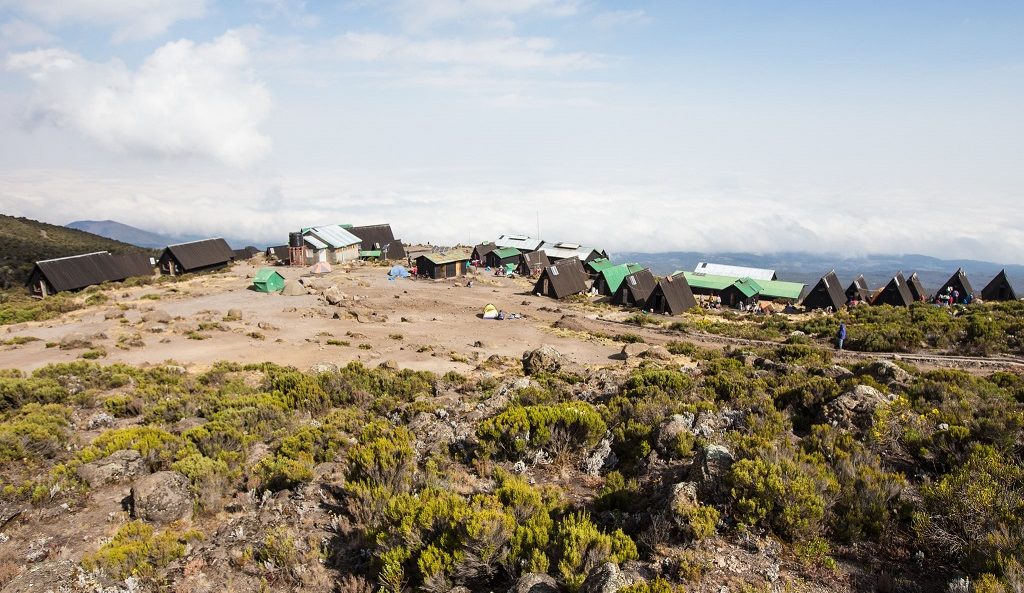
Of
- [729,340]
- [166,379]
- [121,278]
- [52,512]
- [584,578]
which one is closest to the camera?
[584,578]

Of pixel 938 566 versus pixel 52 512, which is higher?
pixel 938 566

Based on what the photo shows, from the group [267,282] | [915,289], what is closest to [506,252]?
[267,282]

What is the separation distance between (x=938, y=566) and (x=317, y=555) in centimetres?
872

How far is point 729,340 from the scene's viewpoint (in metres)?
32.8

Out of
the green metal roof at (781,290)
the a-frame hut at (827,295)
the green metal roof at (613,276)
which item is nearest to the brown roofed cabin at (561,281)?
the green metal roof at (613,276)

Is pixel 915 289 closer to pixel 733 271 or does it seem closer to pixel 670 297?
pixel 733 271

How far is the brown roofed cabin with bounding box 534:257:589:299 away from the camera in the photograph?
51875mm

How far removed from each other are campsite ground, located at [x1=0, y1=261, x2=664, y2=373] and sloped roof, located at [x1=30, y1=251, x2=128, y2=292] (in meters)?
3.46

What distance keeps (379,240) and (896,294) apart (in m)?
72.8

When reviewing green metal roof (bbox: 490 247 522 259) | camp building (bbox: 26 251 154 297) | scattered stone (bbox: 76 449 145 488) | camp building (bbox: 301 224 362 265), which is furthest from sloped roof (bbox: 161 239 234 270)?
scattered stone (bbox: 76 449 145 488)

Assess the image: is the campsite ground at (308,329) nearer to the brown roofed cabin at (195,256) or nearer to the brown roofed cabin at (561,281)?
the brown roofed cabin at (561,281)

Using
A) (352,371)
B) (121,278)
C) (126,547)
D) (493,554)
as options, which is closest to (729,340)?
(352,371)

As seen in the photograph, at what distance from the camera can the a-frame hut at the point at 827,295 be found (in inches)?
1829

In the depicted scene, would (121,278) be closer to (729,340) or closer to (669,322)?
(669,322)
